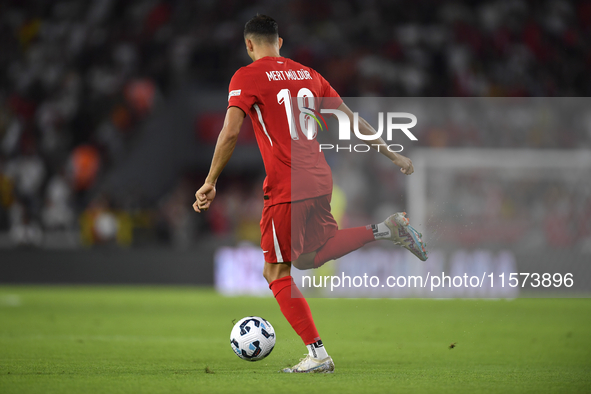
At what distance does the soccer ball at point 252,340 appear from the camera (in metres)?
4.81

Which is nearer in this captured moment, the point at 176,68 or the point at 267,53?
the point at 267,53

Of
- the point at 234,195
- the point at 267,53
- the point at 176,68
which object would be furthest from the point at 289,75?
the point at 176,68

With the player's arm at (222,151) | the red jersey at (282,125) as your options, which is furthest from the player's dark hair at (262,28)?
the player's arm at (222,151)

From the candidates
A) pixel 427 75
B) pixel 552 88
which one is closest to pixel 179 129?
pixel 427 75

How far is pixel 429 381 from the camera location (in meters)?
4.38

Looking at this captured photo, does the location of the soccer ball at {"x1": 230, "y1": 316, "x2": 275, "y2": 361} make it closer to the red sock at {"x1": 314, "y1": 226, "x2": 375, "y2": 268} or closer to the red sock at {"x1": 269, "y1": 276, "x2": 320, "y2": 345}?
the red sock at {"x1": 269, "y1": 276, "x2": 320, "y2": 345}

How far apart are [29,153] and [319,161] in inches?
473

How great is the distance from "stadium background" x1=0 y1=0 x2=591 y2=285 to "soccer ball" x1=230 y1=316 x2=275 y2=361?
7.91 metres

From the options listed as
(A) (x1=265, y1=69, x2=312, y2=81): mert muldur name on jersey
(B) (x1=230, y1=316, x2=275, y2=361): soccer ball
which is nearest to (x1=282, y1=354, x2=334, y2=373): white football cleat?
(B) (x1=230, y1=316, x2=275, y2=361): soccer ball

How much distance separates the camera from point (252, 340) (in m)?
4.81

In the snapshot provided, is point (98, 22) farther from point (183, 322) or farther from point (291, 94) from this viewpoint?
point (291, 94)

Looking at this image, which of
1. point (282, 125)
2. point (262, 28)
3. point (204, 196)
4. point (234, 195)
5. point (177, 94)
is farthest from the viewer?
point (177, 94)

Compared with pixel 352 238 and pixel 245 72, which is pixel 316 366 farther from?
pixel 245 72

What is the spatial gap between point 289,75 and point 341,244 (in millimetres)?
1130
